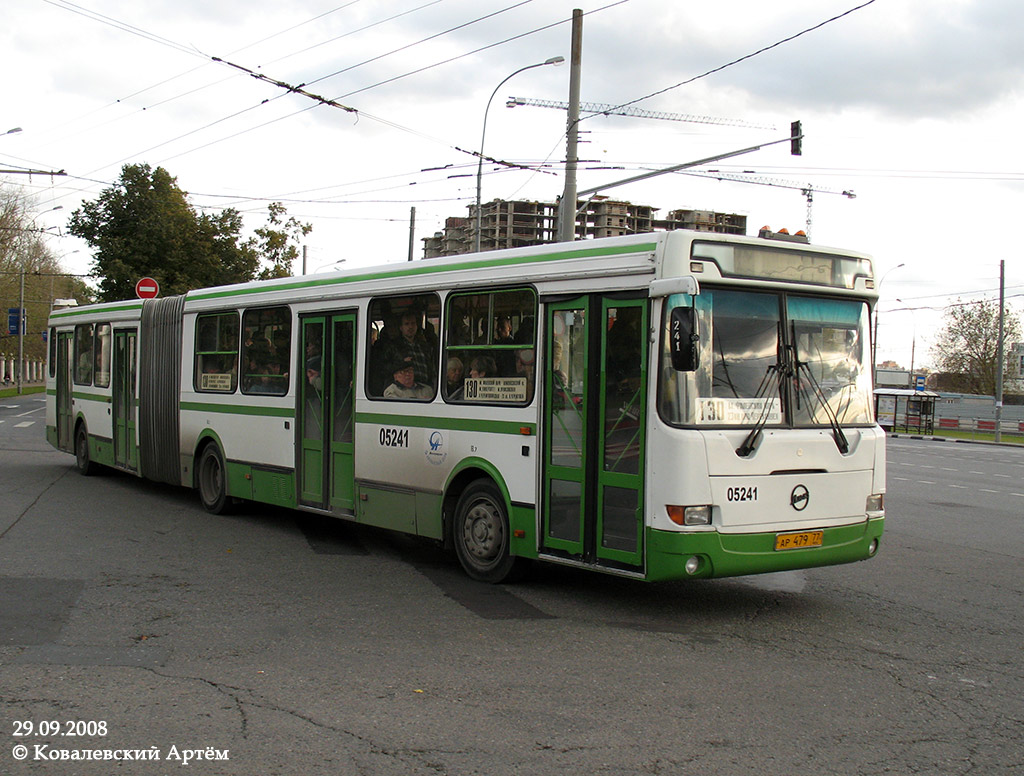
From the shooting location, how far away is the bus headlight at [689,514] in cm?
720

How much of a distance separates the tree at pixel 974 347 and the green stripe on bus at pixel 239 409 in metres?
62.1

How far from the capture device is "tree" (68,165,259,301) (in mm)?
36375

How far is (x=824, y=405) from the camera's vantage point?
795 centimetres

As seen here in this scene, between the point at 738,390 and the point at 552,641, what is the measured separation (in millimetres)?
2256

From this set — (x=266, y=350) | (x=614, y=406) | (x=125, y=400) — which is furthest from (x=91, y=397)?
(x=614, y=406)

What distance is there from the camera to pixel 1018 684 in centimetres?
614

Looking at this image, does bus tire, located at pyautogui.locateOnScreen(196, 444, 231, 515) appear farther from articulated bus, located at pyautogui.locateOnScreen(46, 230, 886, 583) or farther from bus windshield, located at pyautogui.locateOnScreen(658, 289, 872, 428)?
bus windshield, located at pyautogui.locateOnScreen(658, 289, 872, 428)

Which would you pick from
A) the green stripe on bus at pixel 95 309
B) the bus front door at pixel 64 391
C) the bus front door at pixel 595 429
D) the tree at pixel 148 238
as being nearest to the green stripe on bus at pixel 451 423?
the bus front door at pixel 595 429

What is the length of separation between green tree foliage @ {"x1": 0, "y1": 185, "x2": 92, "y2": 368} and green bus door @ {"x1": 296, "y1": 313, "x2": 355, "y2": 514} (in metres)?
50.7

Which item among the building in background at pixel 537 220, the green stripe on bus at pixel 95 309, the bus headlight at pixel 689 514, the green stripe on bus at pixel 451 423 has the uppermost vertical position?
the building in background at pixel 537 220

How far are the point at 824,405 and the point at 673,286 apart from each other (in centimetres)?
169

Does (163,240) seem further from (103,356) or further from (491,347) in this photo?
(491,347)

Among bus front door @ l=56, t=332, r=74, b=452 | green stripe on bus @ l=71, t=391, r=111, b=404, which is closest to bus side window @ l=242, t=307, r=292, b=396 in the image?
green stripe on bus @ l=71, t=391, r=111, b=404

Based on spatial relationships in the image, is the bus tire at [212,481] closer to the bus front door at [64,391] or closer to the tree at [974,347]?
the bus front door at [64,391]
